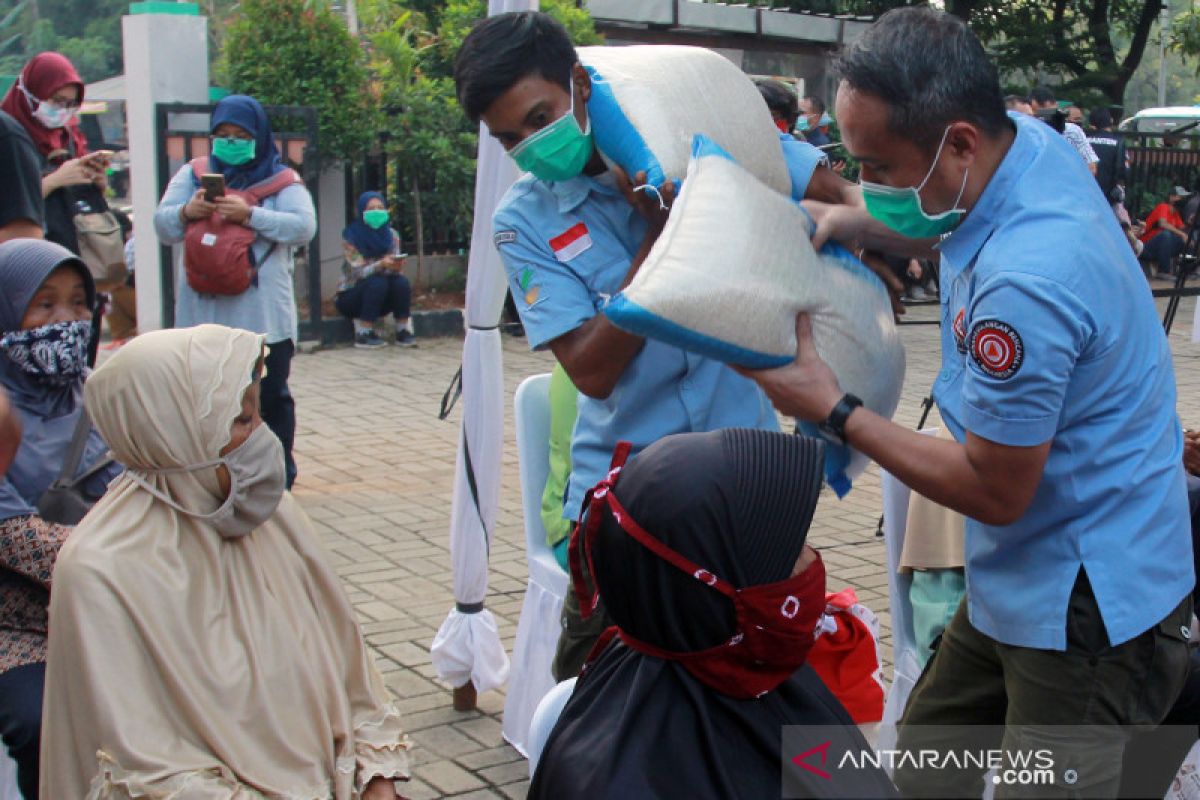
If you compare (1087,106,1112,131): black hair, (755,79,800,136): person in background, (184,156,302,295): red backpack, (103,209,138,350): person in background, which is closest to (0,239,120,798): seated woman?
(184,156,302,295): red backpack

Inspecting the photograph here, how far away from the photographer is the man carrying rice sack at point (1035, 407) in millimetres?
1996

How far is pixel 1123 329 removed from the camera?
6.70ft

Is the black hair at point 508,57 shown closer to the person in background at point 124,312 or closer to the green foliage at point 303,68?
the person in background at point 124,312

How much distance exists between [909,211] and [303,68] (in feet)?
34.2

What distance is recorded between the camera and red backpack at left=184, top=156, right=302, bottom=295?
588 centimetres

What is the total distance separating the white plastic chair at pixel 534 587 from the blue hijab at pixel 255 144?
2968 mm

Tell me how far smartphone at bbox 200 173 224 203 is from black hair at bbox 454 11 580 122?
3530mm

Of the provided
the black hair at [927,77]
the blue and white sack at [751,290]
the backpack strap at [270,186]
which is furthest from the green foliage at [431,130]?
the black hair at [927,77]

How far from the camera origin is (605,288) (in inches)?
109

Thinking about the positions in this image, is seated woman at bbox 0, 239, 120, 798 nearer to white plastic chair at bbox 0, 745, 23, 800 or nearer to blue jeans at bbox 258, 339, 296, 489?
white plastic chair at bbox 0, 745, 23, 800

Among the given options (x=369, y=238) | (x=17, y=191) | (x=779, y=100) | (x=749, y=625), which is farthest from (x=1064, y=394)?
(x=369, y=238)

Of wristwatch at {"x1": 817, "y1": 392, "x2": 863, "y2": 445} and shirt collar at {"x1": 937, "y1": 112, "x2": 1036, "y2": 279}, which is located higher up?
shirt collar at {"x1": 937, "y1": 112, "x2": 1036, "y2": 279}

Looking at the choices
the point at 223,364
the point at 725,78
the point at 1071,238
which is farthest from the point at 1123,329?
the point at 223,364

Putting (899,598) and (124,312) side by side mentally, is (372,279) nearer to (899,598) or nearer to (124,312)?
(124,312)
